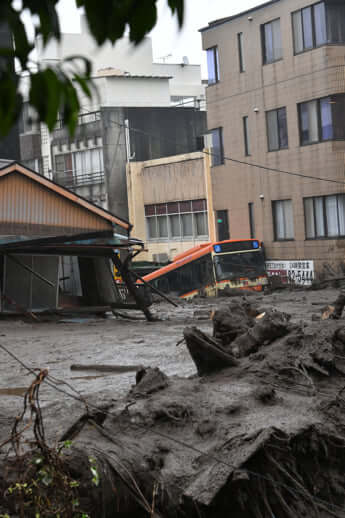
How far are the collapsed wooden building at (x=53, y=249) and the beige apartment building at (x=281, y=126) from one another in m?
8.97

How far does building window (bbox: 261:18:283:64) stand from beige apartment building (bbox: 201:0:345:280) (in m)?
0.05

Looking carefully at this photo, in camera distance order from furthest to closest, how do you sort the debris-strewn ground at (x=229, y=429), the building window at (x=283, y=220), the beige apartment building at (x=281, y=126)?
the building window at (x=283, y=220), the beige apartment building at (x=281, y=126), the debris-strewn ground at (x=229, y=429)

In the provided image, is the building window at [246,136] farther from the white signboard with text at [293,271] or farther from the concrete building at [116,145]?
the concrete building at [116,145]

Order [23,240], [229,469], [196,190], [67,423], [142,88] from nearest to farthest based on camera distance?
[229,469], [67,423], [23,240], [196,190], [142,88]

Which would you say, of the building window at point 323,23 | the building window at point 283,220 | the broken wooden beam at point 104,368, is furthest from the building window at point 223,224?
the broken wooden beam at point 104,368

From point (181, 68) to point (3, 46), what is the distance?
6239 cm

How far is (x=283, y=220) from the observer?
33.5 meters

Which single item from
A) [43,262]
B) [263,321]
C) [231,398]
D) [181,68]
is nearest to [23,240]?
[43,262]

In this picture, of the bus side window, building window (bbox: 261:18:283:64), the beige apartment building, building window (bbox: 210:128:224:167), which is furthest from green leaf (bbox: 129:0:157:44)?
building window (bbox: 210:128:224:167)

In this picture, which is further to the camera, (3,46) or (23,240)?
(23,240)

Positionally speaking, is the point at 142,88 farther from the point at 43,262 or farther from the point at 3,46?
the point at 3,46

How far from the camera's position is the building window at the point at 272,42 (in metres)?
33.1

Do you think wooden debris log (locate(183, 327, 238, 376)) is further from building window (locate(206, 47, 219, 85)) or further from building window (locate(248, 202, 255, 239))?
building window (locate(206, 47, 219, 85))

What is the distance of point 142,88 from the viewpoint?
50344mm
